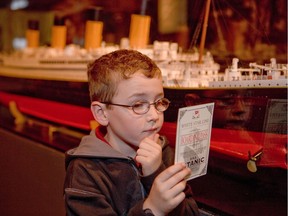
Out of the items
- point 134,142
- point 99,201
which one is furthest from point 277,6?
point 99,201

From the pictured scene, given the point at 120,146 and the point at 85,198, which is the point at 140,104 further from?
the point at 85,198

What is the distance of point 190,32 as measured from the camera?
174 centimetres

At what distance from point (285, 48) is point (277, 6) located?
0.53 ft

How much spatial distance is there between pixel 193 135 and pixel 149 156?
0.44ft

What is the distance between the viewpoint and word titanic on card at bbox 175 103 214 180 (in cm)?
96

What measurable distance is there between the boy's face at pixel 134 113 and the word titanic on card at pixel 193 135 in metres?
0.06

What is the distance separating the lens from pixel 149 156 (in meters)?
0.91

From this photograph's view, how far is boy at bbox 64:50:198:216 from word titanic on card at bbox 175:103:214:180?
0.05 meters

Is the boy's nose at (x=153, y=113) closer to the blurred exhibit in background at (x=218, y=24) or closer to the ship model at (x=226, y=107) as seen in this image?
the ship model at (x=226, y=107)

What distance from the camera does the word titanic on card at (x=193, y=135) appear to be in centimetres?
96

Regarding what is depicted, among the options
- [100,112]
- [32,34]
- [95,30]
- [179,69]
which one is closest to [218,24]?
[179,69]

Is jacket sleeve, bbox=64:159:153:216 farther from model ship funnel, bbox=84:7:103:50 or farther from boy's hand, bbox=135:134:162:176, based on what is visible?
model ship funnel, bbox=84:7:103:50

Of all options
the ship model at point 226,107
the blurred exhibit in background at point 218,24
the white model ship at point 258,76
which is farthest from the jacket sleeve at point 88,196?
the blurred exhibit in background at point 218,24

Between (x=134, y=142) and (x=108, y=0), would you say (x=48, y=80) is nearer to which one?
(x=108, y=0)
